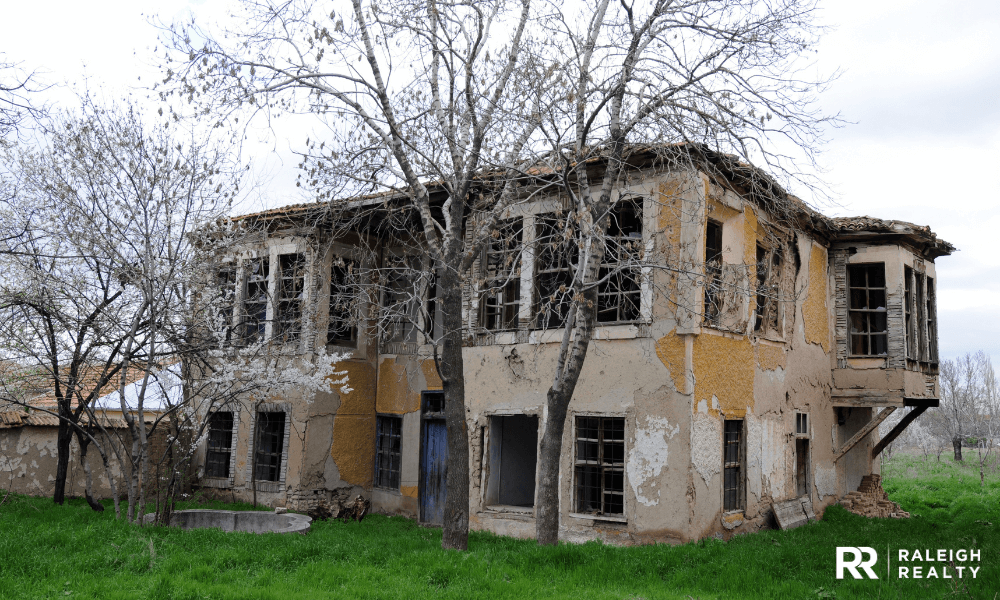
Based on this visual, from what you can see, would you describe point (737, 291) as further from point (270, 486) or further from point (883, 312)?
point (270, 486)

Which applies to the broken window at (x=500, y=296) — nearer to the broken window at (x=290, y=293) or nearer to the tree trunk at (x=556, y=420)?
the tree trunk at (x=556, y=420)

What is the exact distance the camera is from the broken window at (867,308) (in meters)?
16.9

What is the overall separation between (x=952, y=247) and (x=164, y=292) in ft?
55.7

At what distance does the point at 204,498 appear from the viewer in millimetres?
16391

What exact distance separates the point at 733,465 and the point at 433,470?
5.71 metres

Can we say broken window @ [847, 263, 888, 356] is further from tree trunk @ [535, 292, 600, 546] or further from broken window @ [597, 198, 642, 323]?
tree trunk @ [535, 292, 600, 546]

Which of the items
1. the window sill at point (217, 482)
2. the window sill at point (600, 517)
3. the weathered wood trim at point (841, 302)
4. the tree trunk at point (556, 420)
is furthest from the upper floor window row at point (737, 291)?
the window sill at point (217, 482)

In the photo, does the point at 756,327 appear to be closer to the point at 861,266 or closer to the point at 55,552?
the point at 861,266

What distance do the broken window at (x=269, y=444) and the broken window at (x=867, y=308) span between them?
1280 cm

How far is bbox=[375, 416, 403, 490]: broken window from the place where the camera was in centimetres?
1586

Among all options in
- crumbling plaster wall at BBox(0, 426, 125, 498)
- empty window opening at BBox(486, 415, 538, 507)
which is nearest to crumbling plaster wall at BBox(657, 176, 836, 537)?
empty window opening at BBox(486, 415, 538, 507)

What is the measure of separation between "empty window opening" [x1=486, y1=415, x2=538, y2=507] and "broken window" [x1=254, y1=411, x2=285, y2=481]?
505 cm

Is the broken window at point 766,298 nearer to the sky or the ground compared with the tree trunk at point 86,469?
nearer to the sky

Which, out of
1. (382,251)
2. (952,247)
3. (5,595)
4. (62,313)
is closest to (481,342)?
(382,251)
